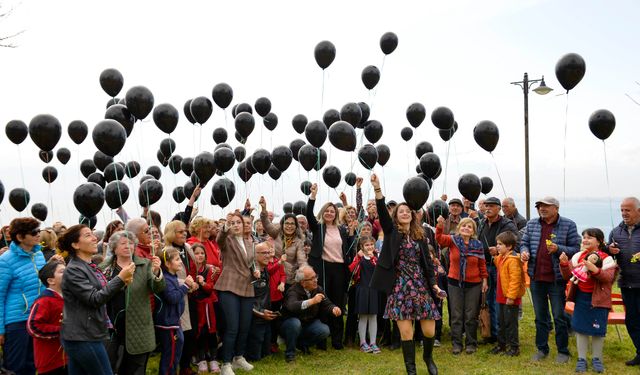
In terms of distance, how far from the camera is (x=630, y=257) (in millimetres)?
6426

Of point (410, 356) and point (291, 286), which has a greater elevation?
point (291, 286)

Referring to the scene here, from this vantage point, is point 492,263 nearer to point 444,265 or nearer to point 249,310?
point 444,265

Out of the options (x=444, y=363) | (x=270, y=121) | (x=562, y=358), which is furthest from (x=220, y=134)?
(x=562, y=358)

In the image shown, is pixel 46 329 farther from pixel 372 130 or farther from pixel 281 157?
pixel 372 130

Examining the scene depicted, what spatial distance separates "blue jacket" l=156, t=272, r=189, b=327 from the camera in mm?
5281

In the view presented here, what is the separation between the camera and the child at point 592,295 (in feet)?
20.4

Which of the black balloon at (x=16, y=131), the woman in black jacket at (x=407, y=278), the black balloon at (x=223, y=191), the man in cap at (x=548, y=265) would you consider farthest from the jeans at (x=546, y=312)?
the black balloon at (x=16, y=131)

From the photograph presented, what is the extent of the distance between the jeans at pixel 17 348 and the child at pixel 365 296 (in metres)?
4.14

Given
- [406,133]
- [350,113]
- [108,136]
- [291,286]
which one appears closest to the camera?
[108,136]

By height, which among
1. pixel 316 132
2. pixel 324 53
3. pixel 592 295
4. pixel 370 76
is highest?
pixel 324 53

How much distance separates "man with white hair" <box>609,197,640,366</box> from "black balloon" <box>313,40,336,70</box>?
15.1 ft

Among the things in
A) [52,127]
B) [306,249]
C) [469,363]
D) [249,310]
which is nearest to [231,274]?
[249,310]

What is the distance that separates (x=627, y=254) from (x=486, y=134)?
2.39m

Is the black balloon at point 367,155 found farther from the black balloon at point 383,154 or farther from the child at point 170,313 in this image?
the child at point 170,313
